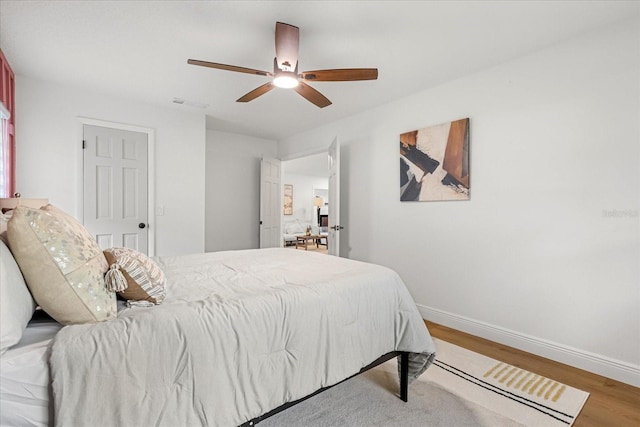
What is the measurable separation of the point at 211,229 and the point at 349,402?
3899 millimetres

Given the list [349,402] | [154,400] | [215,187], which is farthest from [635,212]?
[215,187]

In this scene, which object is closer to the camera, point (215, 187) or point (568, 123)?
point (568, 123)

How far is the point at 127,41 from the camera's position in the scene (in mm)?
2361

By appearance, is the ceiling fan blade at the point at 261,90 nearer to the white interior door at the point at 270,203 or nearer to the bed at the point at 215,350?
the bed at the point at 215,350

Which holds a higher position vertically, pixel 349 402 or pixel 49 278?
pixel 49 278

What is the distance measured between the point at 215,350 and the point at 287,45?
6.59ft

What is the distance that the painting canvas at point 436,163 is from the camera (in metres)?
2.98

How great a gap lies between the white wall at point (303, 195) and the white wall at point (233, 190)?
4.48m

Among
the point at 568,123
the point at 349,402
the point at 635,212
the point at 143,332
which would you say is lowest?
the point at 349,402

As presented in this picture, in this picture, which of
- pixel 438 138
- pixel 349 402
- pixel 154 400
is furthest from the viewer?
pixel 438 138

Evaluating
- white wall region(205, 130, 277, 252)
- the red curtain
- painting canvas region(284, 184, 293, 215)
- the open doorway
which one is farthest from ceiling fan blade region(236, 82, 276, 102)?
painting canvas region(284, 184, 293, 215)

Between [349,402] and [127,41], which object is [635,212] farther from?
[127,41]

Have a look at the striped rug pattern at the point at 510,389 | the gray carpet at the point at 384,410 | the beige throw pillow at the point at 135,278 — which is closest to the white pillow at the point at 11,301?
the beige throw pillow at the point at 135,278

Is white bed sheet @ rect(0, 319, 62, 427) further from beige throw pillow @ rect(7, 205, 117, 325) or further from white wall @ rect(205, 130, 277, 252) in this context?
white wall @ rect(205, 130, 277, 252)
